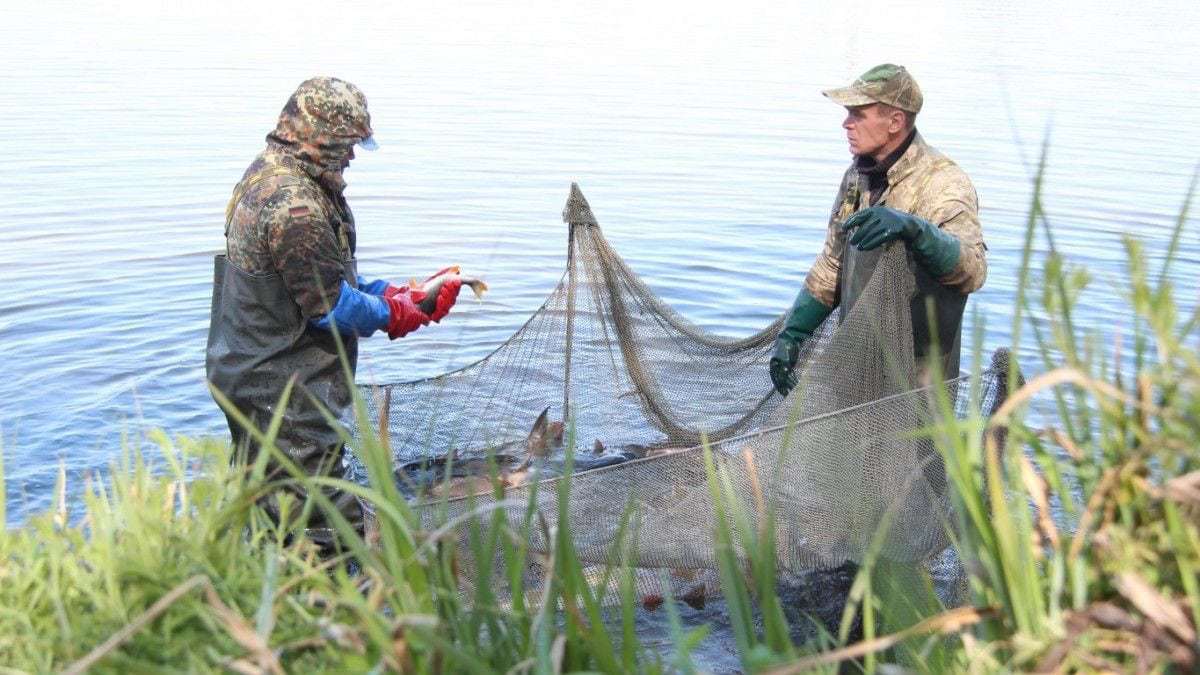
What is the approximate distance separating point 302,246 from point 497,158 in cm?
1016

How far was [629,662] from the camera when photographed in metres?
2.60

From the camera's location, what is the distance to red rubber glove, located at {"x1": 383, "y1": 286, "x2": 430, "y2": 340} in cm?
583

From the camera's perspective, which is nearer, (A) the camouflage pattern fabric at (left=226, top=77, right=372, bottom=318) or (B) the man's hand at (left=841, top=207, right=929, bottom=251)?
(B) the man's hand at (left=841, top=207, right=929, bottom=251)

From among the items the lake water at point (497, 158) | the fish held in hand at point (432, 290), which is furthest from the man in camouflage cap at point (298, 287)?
the lake water at point (497, 158)

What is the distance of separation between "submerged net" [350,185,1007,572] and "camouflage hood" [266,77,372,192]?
98 cm

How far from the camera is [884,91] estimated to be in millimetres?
5668

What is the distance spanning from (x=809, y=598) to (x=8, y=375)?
5485mm

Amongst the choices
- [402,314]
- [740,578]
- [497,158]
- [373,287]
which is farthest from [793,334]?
[497,158]

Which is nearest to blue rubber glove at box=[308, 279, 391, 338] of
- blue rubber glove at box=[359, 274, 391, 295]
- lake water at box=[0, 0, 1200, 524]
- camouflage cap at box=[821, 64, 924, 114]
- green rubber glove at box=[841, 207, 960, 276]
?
blue rubber glove at box=[359, 274, 391, 295]

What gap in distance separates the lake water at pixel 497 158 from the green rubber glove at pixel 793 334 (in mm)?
1306

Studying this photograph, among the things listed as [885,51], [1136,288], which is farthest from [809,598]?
[885,51]

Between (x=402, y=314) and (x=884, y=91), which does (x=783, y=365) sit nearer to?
(x=884, y=91)

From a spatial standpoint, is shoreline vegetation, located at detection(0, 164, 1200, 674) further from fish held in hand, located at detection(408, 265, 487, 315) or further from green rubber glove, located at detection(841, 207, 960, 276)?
fish held in hand, located at detection(408, 265, 487, 315)

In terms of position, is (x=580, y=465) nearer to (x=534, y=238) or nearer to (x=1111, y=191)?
(x=534, y=238)
